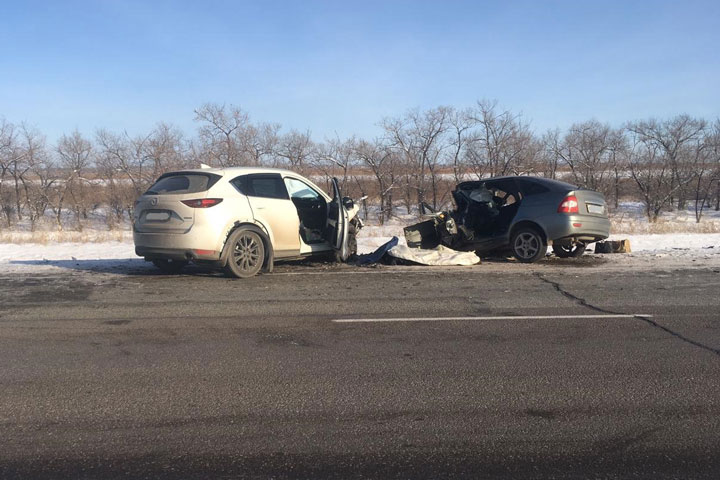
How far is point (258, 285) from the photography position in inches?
348

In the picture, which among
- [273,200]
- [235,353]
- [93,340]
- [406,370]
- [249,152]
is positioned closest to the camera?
[406,370]

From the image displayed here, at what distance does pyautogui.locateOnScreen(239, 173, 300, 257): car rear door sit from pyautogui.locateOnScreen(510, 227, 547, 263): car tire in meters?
4.03

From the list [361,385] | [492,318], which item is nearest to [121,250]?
[492,318]

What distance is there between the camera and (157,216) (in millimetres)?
8969

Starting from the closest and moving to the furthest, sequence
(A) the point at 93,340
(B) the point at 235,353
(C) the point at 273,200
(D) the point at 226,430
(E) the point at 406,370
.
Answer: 1. (D) the point at 226,430
2. (E) the point at 406,370
3. (B) the point at 235,353
4. (A) the point at 93,340
5. (C) the point at 273,200

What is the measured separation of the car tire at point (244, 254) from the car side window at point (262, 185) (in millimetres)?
670

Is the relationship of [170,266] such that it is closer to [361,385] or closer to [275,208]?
[275,208]

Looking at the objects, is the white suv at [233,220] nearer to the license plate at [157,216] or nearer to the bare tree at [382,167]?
the license plate at [157,216]

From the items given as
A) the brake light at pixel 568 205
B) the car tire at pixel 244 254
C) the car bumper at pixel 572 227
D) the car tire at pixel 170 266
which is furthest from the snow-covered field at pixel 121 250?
the car tire at pixel 244 254

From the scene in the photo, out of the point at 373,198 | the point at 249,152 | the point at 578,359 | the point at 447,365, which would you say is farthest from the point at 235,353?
the point at 373,198

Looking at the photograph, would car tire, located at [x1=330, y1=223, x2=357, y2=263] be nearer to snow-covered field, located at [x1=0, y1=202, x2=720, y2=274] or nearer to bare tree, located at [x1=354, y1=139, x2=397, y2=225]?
snow-covered field, located at [x1=0, y1=202, x2=720, y2=274]

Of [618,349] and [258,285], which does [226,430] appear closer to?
[618,349]

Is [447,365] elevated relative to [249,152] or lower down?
lower down

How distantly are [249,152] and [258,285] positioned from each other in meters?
26.8
